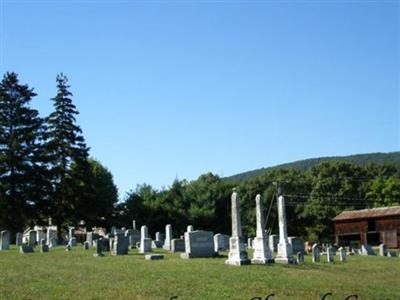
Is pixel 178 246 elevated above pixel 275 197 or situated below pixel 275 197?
below

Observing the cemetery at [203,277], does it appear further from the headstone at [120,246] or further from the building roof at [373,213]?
the building roof at [373,213]

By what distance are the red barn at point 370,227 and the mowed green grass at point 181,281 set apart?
36371mm

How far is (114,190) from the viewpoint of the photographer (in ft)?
219

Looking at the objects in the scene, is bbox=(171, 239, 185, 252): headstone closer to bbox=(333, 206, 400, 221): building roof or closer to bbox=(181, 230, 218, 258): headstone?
bbox=(181, 230, 218, 258): headstone

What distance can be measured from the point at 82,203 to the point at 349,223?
100 feet

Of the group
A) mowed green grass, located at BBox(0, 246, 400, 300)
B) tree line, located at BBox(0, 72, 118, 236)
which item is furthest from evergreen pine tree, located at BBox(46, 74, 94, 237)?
mowed green grass, located at BBox(0, 246, 400, 300)

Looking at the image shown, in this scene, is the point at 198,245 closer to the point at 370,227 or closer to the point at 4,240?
the point at 4,240

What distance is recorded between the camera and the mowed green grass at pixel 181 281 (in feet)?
47.7

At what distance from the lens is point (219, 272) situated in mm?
19500

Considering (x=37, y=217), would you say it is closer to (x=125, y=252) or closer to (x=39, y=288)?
(x=125, y=252)

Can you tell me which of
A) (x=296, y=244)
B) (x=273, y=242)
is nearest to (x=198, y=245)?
(x=296, y=244)

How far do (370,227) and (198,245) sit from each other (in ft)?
128

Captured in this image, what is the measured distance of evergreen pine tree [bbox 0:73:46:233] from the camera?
4653 centimetres

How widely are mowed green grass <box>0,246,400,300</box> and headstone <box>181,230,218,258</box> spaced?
122 inches
